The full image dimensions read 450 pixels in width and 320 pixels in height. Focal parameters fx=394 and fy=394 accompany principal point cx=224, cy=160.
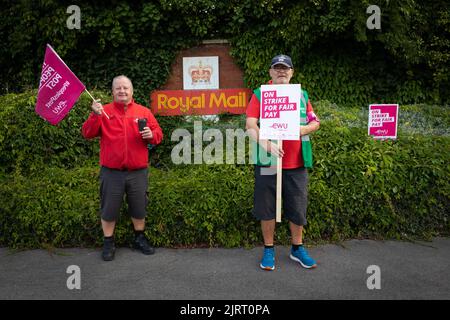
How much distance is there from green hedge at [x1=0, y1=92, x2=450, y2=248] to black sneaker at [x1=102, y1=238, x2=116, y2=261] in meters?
0.22

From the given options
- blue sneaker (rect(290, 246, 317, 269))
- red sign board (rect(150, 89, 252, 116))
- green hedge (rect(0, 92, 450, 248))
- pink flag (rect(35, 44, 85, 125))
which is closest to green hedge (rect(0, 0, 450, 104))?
red sign board (rect(150, 89, 252, 116))

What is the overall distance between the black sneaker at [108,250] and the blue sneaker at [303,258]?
1788mm

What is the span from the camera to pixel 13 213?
14.2 feet

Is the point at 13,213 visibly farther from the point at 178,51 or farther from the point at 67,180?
the point at 178,51

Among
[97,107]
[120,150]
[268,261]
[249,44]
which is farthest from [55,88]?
[249,44]

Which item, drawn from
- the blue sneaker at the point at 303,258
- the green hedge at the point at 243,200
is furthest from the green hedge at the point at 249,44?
the blue sneaker at the point at 303,258

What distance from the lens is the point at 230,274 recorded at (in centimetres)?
358

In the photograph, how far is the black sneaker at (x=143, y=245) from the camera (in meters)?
4.07

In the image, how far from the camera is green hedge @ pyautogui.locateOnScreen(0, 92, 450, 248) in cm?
426

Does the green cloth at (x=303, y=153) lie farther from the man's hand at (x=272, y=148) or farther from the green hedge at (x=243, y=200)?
the green hedge at (x=243, y=200)

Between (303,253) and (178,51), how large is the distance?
19.1 feet

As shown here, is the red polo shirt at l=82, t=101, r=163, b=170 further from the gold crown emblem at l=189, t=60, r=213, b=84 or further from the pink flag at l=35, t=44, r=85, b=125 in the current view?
the gold crown emblem at l=189, t=60, r=213, b=84
